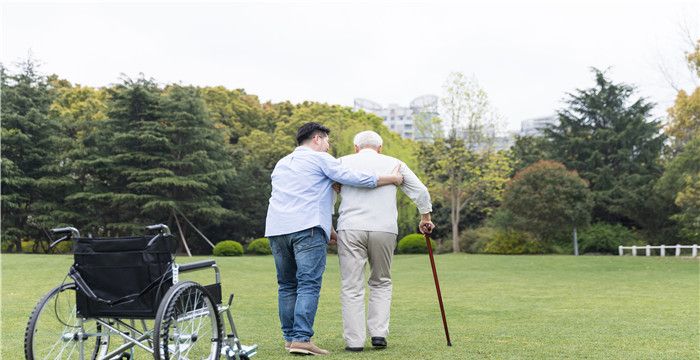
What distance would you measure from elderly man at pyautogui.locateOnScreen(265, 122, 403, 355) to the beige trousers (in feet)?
0.69

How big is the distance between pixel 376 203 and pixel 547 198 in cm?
2541

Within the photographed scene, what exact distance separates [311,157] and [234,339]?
4.89 feet

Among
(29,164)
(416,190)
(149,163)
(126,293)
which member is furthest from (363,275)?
(29,164)

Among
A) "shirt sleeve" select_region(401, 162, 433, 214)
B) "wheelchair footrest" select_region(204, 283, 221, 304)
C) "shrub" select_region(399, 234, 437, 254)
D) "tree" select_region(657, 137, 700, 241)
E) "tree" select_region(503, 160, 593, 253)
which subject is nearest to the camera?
"wheelchair footrest" select_region(204, 283, 221, 304)

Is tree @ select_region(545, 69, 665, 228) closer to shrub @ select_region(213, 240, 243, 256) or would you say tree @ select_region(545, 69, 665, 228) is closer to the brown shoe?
shrub @ select_region(213, 240, 243, 256)

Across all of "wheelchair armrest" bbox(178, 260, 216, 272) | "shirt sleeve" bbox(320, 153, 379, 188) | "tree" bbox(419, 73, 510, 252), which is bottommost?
"wheelchair armrest" bbox(178, 260, 216, 272)

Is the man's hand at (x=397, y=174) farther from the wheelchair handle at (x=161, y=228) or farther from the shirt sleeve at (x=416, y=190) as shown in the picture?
the wheelchair handle at (x=161, y=228)

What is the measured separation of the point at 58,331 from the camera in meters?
4.62

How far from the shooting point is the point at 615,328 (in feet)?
21.9

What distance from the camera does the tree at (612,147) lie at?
3441cm

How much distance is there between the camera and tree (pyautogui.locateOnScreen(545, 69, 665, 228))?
34.4 meters

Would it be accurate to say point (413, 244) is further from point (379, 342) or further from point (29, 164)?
point (379, 342)

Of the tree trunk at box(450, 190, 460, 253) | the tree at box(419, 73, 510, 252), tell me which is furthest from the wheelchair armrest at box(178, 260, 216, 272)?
the tree trunk at box(450, 190, 460, 253)

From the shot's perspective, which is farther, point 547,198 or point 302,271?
point 547,198
